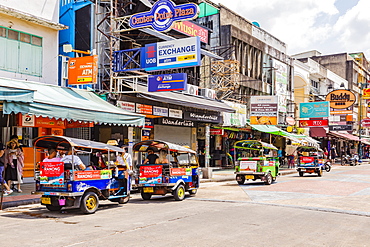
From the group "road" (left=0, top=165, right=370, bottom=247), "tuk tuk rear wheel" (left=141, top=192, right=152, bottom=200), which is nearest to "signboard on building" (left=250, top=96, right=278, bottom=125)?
"road" (left=0, top=165, right=370, bottom=247)

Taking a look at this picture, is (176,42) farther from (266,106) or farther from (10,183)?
(266,106)

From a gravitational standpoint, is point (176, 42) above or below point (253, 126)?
above

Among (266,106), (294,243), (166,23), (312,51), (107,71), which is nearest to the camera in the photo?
(294,243)

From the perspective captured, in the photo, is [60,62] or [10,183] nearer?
[10,183]

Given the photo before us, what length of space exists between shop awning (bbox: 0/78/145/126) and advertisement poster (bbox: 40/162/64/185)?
2213mm

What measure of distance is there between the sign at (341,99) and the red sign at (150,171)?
33.8m

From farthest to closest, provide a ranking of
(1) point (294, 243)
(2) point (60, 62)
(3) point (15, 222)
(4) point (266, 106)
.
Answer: (4) point (266, 106)
(2) point (60, 62)
(3) point (15, 222)
(1) point (294, 243)

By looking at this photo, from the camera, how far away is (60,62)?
18859mm

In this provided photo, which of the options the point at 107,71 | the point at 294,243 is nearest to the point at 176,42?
the point at 107,71

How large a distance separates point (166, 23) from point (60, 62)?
5175mm

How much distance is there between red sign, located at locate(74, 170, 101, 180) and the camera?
11.2m

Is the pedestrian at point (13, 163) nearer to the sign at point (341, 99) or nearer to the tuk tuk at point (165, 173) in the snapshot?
the tuk tuk at point (165, 173)

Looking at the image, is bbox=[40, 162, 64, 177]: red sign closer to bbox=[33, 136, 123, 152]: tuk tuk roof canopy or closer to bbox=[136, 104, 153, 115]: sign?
bbox=[33, 136, 123, 152]: tuk tuk roof canopy

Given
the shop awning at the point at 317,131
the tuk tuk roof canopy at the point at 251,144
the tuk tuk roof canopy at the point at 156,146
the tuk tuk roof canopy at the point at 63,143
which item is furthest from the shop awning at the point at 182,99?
the shop awning at the point at 317,131
